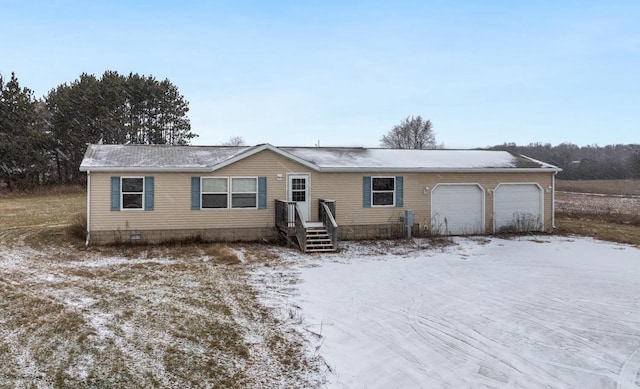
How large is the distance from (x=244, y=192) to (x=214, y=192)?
958 mm

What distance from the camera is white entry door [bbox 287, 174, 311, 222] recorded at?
1434 cm

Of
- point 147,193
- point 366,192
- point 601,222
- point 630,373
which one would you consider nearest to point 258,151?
point 147,193

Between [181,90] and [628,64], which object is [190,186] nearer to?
[628,64]

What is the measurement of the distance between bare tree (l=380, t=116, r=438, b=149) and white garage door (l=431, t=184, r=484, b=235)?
39450mm

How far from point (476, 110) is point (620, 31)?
11480 mm

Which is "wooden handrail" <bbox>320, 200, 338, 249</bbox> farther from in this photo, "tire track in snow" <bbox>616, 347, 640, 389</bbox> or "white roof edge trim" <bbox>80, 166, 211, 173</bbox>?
"tire track in snow" <bbox>616, 347, 640, 389</bbox>

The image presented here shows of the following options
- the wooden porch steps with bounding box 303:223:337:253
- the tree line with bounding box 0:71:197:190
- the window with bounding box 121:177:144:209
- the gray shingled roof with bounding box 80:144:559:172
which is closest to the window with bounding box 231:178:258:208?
the gray shingled roof with bounding box 80:144:559:172

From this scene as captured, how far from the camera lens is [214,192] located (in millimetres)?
13758

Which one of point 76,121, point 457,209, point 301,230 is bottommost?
point 301,230

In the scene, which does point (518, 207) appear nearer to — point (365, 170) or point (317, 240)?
point (365, 170)

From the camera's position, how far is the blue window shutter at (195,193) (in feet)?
44.4

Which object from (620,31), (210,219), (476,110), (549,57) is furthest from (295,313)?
(476,110)

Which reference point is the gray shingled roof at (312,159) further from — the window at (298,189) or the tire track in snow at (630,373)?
the tire track in snow at (630,373)

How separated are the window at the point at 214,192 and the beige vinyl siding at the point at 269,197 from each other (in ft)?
0.59
